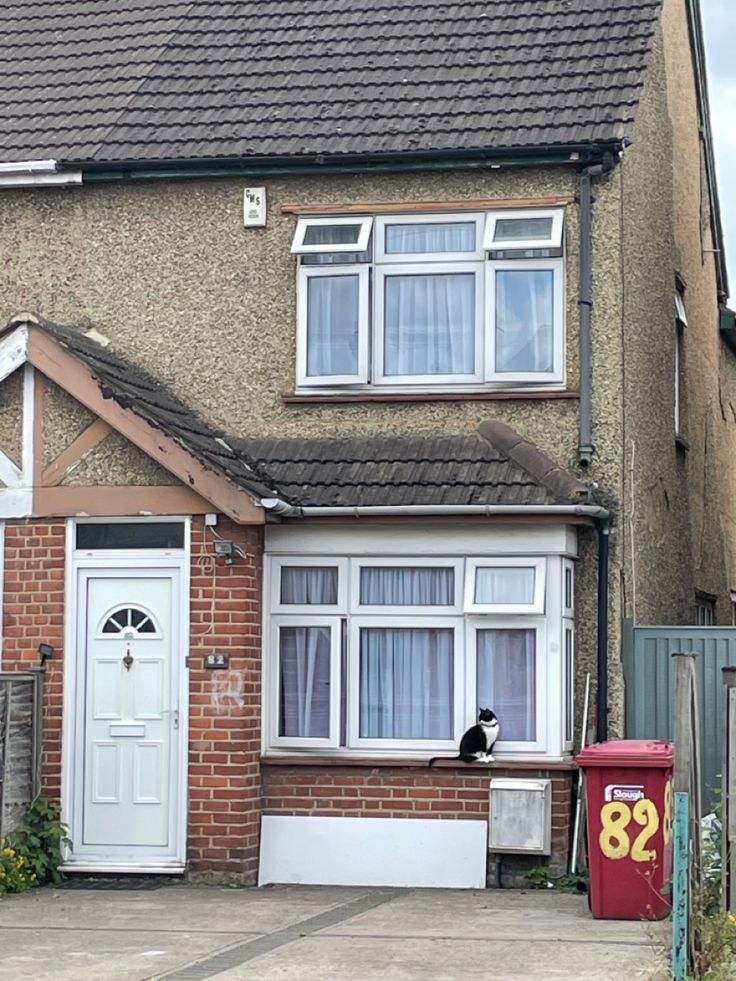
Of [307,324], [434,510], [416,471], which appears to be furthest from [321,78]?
[434,510]

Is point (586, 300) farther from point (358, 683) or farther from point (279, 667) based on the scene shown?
point (279, 667)

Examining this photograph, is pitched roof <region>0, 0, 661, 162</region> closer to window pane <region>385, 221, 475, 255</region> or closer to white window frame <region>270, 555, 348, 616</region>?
window pane <region>385, 221, 475, 255</region>

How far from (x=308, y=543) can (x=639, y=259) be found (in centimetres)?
382

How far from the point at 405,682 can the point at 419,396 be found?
2210 millimetres

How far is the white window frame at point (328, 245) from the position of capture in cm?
1401

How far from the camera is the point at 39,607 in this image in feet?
43.9

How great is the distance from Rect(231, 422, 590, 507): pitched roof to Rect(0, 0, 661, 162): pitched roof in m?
2.25

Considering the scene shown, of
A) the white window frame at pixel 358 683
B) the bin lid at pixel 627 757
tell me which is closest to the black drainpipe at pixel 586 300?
the white window frame at pixel 358 683

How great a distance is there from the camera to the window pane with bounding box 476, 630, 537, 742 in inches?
521

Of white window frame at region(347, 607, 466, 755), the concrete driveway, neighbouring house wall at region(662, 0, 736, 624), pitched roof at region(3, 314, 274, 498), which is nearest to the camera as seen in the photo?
the concrete driveway

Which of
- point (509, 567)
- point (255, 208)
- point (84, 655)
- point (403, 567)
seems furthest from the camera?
point (255, 208)

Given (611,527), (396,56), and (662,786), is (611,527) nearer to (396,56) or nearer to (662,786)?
(662,786)

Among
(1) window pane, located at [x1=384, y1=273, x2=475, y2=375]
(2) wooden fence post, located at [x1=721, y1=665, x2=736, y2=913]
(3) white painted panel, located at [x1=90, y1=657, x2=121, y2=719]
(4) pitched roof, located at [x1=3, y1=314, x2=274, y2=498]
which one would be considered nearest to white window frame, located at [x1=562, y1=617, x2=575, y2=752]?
(1) window pane, located at [x1=384, y1=273, x2=475, y2=375]

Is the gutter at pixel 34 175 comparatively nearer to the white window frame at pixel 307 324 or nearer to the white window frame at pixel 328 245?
the white window frame at pixel 328 245
